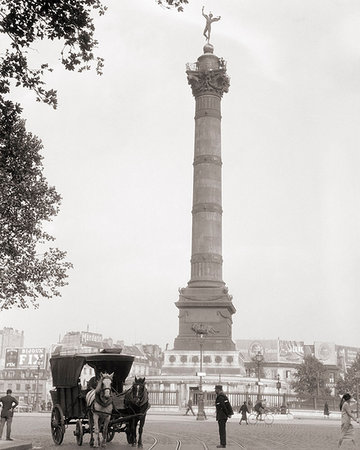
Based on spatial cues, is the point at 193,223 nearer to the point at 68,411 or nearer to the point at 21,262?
the point at 21,262

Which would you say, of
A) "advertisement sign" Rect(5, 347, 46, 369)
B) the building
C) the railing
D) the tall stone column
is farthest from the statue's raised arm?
the building

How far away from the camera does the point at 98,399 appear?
14.7m

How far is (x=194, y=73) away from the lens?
6031 centimetres

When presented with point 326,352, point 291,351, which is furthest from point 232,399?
point 291,351

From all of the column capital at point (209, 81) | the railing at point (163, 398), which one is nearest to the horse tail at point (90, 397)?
the railing at point (163, 398)

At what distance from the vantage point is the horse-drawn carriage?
14.9 m

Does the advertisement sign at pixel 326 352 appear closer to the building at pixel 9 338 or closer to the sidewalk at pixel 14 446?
the building at pixel 9 338

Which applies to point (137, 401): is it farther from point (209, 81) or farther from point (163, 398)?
point (209, 81)

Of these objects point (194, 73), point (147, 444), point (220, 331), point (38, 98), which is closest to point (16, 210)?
point (147, 444)

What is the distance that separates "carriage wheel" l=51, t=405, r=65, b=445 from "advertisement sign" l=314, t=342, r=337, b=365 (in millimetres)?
123672

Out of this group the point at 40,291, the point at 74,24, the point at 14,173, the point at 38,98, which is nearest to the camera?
the point at 74,24

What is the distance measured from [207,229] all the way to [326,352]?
88.9m

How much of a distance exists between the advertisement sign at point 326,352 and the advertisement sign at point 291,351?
676 cm

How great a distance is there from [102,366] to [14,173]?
5430mm
